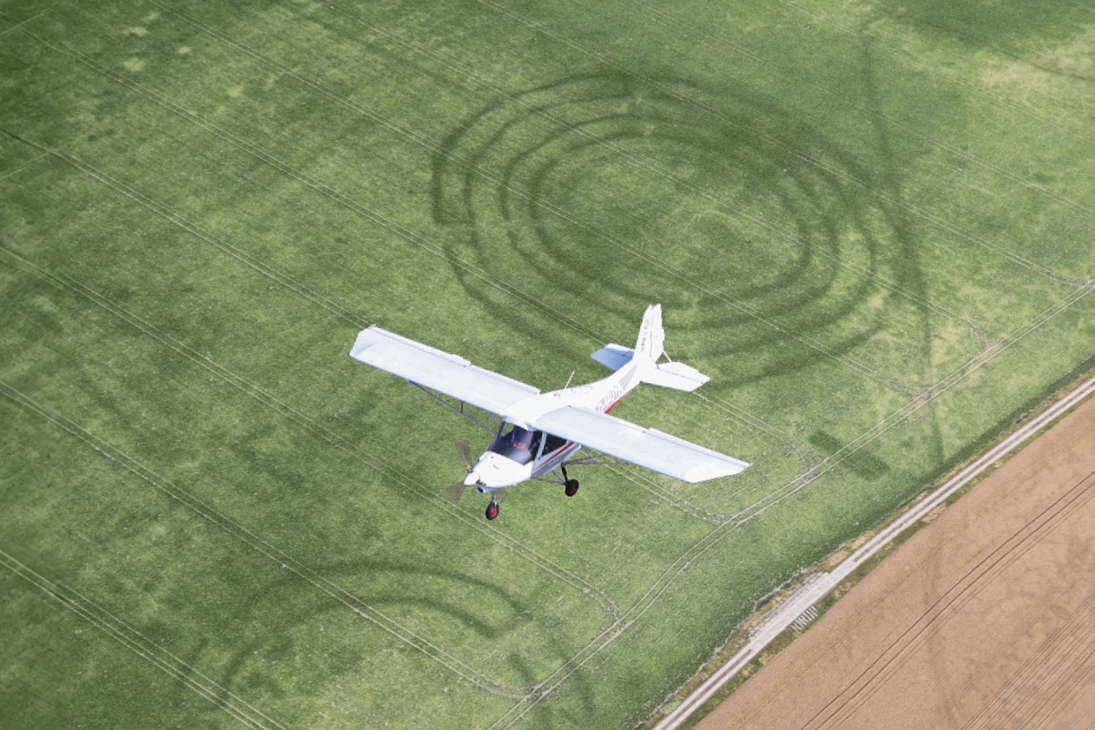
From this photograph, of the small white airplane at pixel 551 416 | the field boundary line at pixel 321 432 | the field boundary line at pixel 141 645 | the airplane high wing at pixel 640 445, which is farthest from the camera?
the field boundary line at pixel 321 432

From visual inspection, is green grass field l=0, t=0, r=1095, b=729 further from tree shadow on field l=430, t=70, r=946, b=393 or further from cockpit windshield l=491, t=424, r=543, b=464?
cockpit windshield l=491, t=424, r=543, b=464

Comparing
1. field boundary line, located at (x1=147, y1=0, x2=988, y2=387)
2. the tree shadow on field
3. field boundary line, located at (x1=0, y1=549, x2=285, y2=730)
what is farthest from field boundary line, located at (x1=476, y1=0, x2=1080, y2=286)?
field boundary line, located at (x1=0, y1=549, x2=285, y2=730)

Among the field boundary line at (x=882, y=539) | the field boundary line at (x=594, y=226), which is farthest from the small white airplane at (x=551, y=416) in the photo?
the field boundary line at (x=594, y=226)

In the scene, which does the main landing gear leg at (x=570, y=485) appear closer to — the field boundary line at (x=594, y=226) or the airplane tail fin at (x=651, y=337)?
the airplane tail fin at (x=651, y=337)

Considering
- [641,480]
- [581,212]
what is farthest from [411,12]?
[641,480]

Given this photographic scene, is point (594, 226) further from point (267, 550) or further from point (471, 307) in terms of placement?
point (267, 550)
